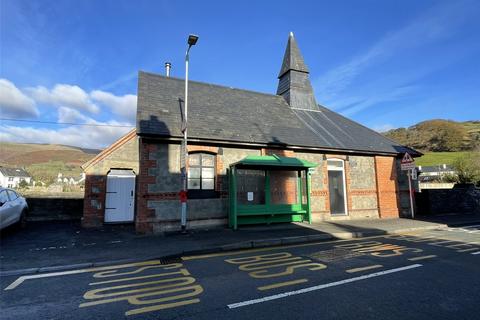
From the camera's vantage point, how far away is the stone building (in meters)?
10.4

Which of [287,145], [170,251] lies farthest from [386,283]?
[287,145]

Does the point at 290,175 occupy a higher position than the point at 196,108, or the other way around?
the point at 196,108

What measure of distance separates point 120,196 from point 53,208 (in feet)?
13.5

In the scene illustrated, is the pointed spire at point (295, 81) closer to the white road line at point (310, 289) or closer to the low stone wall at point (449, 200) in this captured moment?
the low stone wall at point (449, 200)

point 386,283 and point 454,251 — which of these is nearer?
→ point 386,283

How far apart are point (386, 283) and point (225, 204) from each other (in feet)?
23.8

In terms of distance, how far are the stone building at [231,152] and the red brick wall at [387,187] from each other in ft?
0.18

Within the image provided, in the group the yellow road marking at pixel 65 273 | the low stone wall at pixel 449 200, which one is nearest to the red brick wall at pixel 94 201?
the yellow road marking at pixel 65 273

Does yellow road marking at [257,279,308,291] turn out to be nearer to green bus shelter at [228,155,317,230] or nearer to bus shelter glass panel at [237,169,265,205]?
green bus shelter at [228,155,317,230]

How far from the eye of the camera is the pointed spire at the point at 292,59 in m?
18.3

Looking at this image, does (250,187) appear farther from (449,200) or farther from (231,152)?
(449,200)

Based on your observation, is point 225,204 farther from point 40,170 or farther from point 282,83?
point 40,170

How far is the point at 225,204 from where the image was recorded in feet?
36.7

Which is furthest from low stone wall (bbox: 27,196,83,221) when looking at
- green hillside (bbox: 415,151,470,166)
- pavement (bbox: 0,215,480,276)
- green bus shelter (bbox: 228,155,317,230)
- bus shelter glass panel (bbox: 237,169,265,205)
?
green hillside (bbox: 415,151,470,166)
